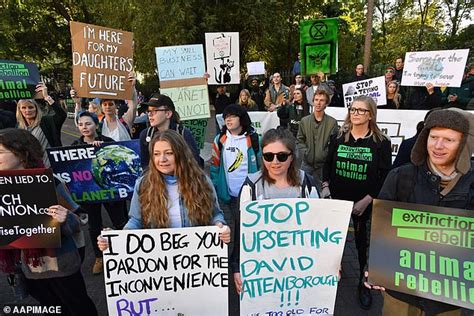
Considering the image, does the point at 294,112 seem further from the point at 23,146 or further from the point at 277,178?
the point at 23,146

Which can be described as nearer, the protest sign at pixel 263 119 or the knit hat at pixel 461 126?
the knit hat at pixel 461 126

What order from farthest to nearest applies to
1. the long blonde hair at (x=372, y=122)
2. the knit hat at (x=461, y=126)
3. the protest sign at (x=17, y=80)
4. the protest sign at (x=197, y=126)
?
the protest sign at (x=197, y=126)
the protest sign at (x=17, y=80)
the long blonde hair at (x=372, y=122)
the knit hat at (x=461, y=126)

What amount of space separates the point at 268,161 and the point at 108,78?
307 centimetres

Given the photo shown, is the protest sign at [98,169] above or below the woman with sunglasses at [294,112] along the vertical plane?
below

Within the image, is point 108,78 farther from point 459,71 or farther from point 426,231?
point 459,71

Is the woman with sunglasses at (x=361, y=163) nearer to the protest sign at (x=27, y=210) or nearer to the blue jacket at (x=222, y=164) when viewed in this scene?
the blue jacket at (x=222, y=164)

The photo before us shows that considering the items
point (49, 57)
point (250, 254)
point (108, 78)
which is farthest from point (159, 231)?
point (49, 57)

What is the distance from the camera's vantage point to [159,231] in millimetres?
2193

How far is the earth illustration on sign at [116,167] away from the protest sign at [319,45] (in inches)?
173

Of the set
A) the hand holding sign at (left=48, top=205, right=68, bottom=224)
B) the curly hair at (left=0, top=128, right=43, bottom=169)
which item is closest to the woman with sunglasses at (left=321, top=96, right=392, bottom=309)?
the hand holding sign at (left=48, top=205, right=68, bottom=224)

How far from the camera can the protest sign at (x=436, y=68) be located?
22.3ft

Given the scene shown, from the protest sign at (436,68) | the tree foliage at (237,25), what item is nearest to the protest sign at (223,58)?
the protest sign at (436,68)

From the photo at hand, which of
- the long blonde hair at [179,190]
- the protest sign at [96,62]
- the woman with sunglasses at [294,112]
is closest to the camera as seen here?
the long blonde hair at [179,190]

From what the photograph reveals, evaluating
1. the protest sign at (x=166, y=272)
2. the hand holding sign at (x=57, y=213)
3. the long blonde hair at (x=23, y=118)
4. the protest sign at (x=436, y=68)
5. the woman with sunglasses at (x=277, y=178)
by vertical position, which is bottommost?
the protest sign at (x=166, y=272)
